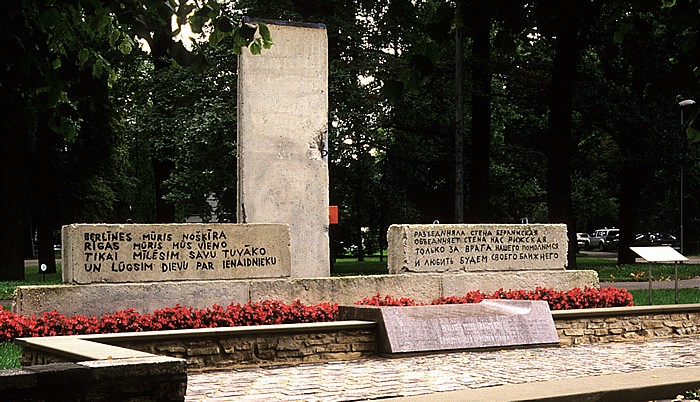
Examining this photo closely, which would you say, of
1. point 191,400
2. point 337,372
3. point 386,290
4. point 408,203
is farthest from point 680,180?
point 191,400

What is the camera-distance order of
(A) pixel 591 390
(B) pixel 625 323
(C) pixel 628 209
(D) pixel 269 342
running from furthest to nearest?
(C) pixel 628 209 → (B) pixel 625 323 → (D) pixel 269 342 → (A) pixel 591 390

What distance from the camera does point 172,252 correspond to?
14.0 metres

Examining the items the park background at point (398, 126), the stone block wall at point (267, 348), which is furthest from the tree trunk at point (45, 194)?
the stone block wall at point (267, 348)

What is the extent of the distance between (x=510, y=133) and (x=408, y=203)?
7.63 metres

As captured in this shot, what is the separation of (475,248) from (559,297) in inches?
58.8

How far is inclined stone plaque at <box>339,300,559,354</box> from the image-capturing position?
13.2 meters

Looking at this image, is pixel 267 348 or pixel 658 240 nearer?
pixel 267 348

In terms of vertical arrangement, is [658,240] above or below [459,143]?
below

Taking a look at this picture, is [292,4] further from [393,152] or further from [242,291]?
[242,291]

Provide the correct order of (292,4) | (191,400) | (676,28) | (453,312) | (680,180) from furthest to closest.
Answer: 1. (680,180)
2. (292,4)
3. (453,312)
4. (191,400)
5. (676,28)

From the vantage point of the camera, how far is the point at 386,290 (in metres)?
15.5

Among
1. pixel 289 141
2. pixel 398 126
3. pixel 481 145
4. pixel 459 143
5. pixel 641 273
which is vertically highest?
pixel 398 126

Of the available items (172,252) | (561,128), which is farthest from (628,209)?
(172,252)

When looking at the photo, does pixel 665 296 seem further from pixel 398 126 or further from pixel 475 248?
pixel 398 126
